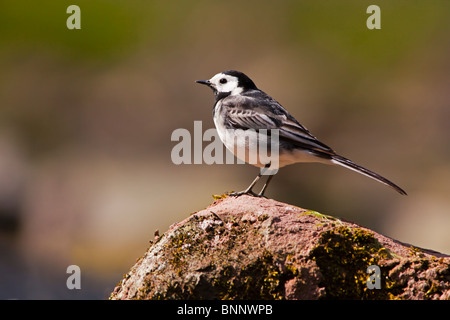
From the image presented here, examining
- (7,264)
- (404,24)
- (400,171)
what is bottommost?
(7,264)

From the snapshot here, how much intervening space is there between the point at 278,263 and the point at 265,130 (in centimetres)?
283

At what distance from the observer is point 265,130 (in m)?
8.08

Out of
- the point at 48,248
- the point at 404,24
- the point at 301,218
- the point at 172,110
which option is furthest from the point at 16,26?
the point at 301,218

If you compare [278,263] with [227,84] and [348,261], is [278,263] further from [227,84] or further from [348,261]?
[227,84]

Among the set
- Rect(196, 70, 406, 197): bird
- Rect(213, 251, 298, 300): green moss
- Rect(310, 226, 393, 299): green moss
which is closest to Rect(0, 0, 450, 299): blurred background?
Rect(196, 70, 406, 197): bird

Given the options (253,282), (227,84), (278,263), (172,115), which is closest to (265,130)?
(227,84)

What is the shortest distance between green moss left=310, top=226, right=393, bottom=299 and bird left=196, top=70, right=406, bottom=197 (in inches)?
66.6

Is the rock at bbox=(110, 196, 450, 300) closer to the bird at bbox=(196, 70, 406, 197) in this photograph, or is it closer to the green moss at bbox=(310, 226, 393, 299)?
the green moss at bbox=(310, 226, 393, 299)

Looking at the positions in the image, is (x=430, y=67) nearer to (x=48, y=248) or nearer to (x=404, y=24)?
(x=404, y=24)

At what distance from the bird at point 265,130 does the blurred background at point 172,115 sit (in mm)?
6681

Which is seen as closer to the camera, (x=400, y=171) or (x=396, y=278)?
(x=396, y=278)

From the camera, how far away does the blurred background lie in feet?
51.8
